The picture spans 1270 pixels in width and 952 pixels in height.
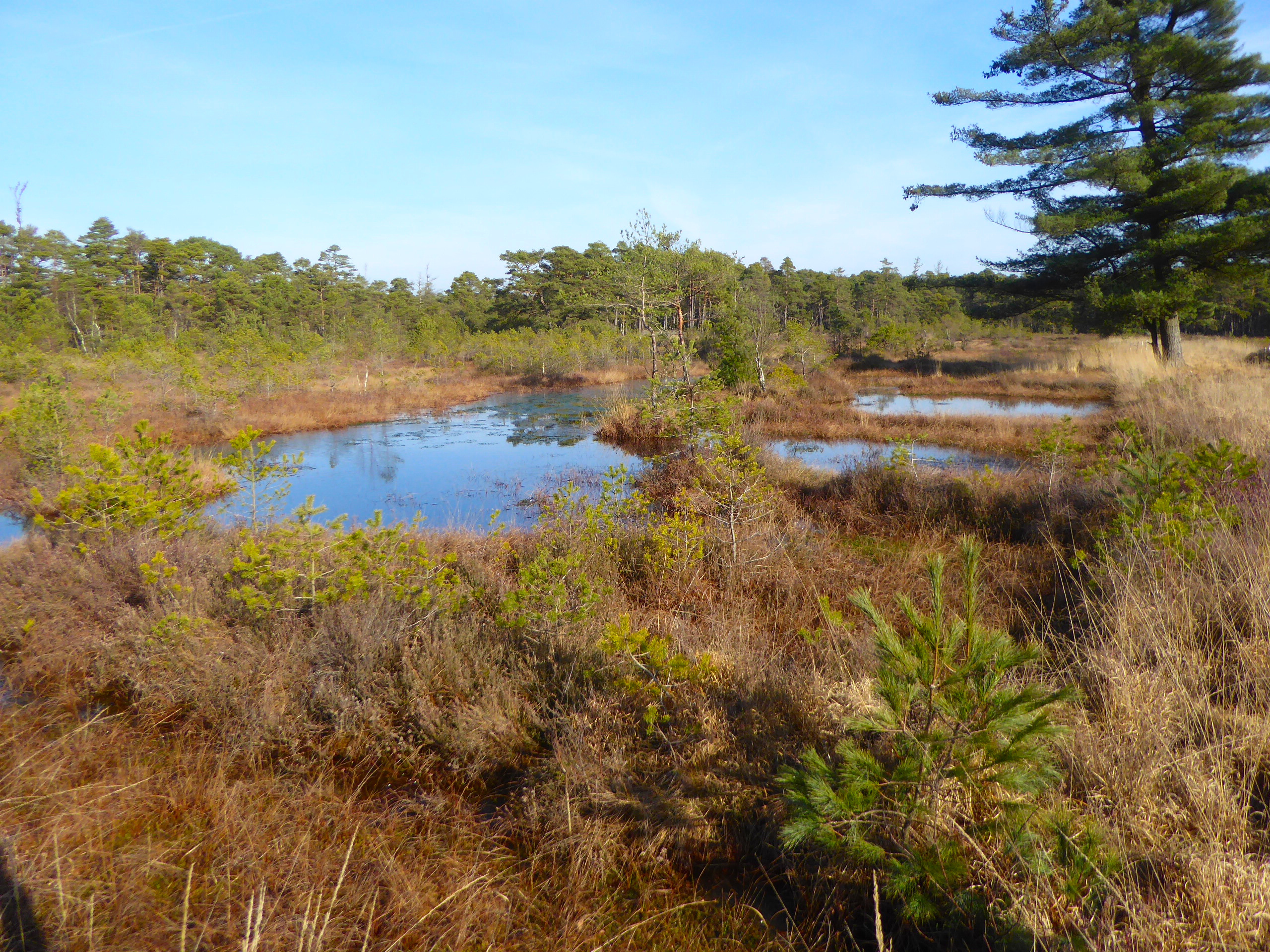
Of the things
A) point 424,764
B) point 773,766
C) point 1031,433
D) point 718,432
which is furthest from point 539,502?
point 1031,433

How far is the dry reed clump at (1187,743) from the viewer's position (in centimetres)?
161

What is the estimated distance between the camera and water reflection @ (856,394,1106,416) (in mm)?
17203

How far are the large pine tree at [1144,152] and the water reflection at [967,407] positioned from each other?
109 inches

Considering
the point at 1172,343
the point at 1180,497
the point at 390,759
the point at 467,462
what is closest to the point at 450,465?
the point at 467,462

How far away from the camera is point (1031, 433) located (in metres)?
13.9

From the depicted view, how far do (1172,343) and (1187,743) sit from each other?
21118 mm

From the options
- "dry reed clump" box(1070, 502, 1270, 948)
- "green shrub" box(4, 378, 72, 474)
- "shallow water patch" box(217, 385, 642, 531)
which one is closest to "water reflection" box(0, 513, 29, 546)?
"green shrub" box(4, 378, 72, 474)

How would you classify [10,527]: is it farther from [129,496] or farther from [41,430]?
[129,496]

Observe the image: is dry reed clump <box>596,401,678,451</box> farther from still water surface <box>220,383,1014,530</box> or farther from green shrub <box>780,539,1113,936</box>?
green shrub <box>780,539,1113,936</box>

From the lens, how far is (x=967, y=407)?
2009cm

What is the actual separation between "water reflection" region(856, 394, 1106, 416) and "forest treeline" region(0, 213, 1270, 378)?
2.80 m

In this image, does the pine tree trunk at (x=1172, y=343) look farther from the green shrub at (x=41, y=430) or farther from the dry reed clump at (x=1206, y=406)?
the green shrub at (x=41, y=430)

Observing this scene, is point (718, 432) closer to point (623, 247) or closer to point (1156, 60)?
point (623, 247)

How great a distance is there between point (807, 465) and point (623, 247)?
9.39m
